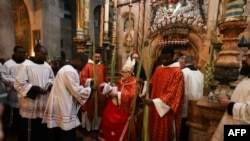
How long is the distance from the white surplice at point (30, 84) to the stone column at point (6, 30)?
Result: 4534mm

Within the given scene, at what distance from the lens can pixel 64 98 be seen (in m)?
2.83

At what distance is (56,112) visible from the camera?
2875 mm

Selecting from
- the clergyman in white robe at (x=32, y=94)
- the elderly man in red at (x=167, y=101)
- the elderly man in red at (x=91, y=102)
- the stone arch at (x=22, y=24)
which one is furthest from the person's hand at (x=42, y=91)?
the stone arch at (x=22, y=24)

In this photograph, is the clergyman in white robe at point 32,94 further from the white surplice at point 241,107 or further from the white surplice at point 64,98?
the white surplice at point 241,107

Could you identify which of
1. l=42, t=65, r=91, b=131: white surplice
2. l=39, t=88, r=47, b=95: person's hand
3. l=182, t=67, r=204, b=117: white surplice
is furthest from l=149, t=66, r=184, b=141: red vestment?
l=39, t=88, r=47, b=95: person's hand

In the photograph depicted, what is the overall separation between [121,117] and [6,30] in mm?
6216

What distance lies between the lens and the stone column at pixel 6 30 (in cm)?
660

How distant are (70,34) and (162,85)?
588 inches

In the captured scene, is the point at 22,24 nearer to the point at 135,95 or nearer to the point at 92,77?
the point at 92,77

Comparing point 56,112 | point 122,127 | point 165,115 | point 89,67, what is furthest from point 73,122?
point 89,67

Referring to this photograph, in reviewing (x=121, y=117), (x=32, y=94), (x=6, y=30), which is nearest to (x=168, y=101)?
(x=121, y=117)

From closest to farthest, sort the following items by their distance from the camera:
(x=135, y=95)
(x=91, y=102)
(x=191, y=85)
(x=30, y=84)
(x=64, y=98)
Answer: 1. (x=135, y=95)
2. (x=64, y=98)
3. (x=30, y=84)
4. (x=191, y=85)
5. (x=91, y=102)

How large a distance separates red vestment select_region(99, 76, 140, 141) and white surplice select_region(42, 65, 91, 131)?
0.65 meters

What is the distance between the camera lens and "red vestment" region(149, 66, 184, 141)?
272 cm
